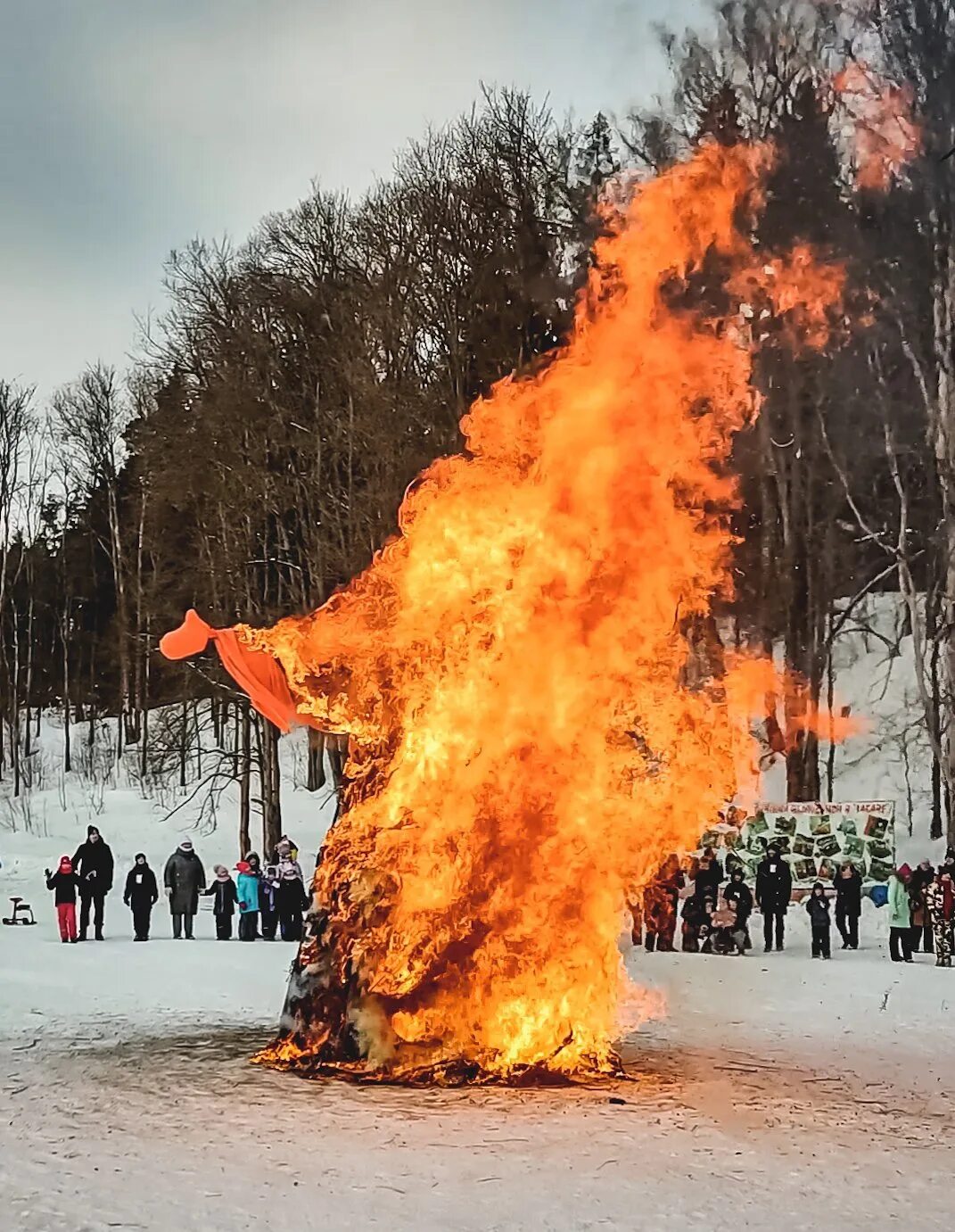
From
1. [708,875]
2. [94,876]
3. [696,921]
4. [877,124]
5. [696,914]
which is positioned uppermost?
[877,124]

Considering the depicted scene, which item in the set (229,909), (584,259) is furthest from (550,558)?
(229,909)

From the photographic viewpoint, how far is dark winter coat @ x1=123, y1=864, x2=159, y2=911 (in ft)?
65.4

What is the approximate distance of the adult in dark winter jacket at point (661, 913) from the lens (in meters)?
19.2

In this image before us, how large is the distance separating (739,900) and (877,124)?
10762mm

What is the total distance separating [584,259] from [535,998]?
38.7 ft

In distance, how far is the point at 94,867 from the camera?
20031 millimetres

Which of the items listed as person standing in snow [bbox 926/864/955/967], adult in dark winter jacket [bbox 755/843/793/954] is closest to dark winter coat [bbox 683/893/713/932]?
adult in dark winter jacket [bbox 755/843/793/954]

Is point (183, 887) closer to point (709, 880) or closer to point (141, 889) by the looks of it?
point (141, 889)

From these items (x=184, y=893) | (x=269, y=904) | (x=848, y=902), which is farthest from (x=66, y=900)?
(x=848, y=902)

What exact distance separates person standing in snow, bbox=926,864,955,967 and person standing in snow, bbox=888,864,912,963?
1.15ft

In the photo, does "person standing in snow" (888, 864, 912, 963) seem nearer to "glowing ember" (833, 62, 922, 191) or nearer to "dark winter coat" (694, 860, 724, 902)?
"dark winter coat" (694, 860, 724, 902)

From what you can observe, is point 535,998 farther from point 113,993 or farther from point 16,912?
point 16,912

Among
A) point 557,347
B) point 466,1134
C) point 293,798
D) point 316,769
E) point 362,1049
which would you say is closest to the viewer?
point 466,1134

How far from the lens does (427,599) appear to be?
35.4 ft
